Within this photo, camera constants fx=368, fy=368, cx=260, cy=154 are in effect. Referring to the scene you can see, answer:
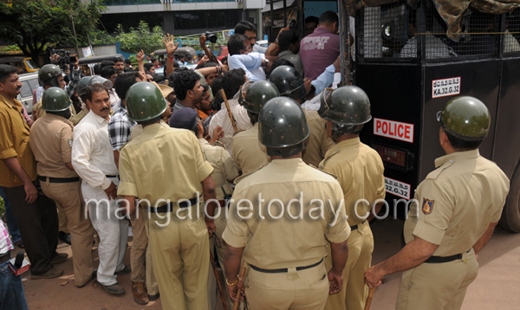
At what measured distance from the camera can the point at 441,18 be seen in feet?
10.3

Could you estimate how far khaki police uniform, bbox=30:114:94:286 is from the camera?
148 inches

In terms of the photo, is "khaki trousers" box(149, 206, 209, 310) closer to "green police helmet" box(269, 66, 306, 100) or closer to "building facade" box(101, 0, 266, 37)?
"green police helmet" box(269, 66, 306, 100)

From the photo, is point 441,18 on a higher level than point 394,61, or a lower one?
higher

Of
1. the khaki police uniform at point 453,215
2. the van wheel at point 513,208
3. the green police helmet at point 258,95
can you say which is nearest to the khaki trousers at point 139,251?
the green police helmet at point 258,95

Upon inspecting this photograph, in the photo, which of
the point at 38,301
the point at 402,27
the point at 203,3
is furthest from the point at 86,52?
the point at 203,3

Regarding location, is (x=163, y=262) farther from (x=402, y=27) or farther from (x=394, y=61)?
(x=402, y=27)

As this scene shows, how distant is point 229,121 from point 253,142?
87 centimetres

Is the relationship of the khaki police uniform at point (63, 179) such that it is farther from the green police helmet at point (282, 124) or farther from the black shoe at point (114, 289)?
the green police helmet at point (282, 124)

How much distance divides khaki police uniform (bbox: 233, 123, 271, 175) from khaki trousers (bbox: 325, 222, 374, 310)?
90 cm

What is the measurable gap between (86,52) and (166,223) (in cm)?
1971

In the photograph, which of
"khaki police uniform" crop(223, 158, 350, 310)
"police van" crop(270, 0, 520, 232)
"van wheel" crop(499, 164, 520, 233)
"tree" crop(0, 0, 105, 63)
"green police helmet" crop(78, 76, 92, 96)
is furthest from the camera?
"tree" crop(0, 0, 105, 63)

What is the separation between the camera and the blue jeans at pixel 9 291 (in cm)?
246

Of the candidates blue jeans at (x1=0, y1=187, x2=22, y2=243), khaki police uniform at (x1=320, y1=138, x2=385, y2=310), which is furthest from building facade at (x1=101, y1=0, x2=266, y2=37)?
khaki police uniform at (x1=320, y1=138, x2=385, y2=310)

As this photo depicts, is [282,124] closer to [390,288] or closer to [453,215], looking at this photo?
[453,215]
